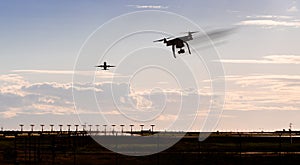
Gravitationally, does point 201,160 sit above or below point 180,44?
below

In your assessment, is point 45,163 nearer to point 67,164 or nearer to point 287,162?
point 67,164

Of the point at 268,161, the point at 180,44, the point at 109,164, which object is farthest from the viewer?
the point at 268,161

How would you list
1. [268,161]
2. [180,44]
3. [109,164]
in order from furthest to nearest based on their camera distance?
[268,161] < [109,164] < [180,44]

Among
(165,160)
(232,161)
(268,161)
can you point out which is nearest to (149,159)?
(165,160)

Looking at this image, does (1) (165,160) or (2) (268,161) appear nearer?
(1) (165,160)

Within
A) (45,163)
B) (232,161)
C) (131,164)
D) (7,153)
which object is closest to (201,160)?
(232,161)

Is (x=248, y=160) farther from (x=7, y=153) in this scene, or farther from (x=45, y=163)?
(x=7, y=153)

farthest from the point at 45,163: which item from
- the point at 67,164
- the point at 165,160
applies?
the point at 165,160

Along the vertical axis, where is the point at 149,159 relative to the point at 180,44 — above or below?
below

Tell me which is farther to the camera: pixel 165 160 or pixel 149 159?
pixel 149 159
